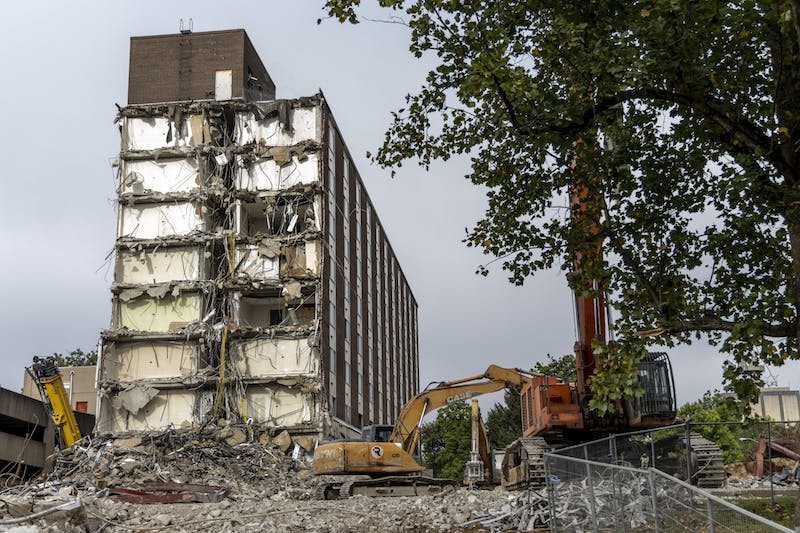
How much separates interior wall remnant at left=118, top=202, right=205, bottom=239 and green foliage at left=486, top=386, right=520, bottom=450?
1528 inches

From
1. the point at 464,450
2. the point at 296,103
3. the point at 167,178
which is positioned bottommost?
the point at 464,450

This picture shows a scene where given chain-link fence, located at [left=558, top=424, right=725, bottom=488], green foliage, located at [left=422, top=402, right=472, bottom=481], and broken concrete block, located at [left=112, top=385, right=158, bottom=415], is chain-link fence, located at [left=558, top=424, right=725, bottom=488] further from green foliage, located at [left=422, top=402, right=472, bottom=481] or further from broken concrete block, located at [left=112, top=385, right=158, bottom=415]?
green foliage, located at [left=422, top=402, right=472, bottom=481]

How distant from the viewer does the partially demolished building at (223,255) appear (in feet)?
144

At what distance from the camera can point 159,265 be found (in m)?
46.1

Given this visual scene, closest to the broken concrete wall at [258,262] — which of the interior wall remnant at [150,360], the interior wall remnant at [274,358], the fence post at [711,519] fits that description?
the interior wall remnant at [274,358]

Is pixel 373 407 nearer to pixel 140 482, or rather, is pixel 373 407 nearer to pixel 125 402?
pixel 125 402

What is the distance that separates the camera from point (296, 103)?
4738 centimetres

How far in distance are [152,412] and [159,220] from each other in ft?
33.7

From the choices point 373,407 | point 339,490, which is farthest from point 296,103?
point 339,490

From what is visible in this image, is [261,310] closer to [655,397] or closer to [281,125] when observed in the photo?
[281,125]

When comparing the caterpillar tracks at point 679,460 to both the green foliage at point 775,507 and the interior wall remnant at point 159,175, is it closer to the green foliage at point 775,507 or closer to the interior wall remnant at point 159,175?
the green foliage at point 775,507

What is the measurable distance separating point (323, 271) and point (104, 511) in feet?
82.3

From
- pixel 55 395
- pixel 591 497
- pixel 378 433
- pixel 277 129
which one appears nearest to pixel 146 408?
pixel 55 395

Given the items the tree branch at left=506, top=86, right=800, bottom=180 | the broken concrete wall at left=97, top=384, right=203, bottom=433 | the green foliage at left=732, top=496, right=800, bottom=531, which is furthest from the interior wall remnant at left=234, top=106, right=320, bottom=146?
the tree branch at left=506, top=86, right=800, bottom=180
